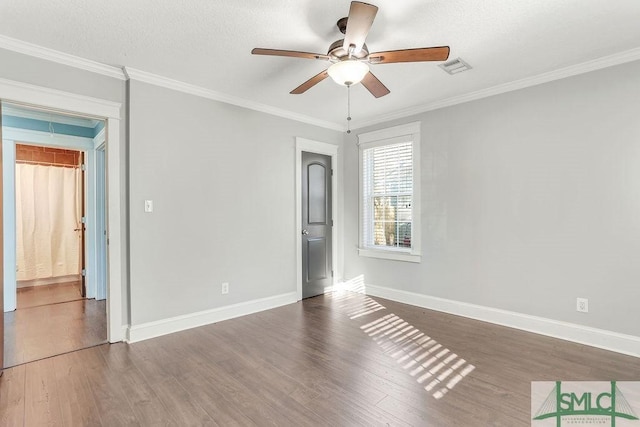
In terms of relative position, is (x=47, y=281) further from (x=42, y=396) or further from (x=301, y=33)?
(x=301, y=33)

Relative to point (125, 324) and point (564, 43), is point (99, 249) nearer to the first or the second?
point (125, 324)

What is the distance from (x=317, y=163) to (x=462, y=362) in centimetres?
Answer: 323

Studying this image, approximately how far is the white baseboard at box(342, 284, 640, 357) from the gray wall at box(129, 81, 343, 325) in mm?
1724

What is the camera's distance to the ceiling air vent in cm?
293

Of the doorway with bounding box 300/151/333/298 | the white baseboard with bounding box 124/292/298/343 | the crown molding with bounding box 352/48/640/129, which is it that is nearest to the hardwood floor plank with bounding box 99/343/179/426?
the white baseboard with bounding box 124/292/298/343

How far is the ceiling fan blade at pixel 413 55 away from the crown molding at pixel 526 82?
1.80 metres

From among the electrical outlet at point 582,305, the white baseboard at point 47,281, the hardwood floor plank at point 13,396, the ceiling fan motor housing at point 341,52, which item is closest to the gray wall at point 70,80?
the hardwood floor plank at point 13,396

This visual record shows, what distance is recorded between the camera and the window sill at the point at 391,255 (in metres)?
4.26

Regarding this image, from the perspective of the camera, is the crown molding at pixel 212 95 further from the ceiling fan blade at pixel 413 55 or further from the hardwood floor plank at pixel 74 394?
the hardwood floor plank at pixel 74 394

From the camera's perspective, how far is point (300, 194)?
15.0ft

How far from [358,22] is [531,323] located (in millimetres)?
3350

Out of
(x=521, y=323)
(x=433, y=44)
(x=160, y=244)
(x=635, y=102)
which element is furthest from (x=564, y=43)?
(x=160, y=244)

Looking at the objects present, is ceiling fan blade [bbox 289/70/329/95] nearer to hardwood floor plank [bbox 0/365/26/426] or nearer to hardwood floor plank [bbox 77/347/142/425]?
hardwood floor plank [bbox 77/347/142/425]

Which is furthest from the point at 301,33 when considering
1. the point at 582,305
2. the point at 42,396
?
the point at 582,305
